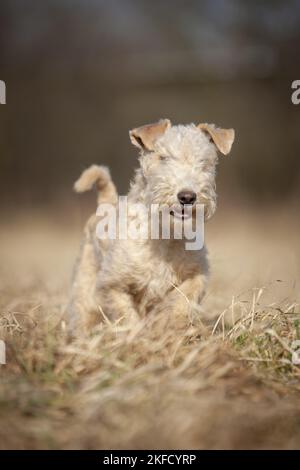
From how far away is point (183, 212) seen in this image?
389cm

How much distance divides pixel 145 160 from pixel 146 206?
31cm

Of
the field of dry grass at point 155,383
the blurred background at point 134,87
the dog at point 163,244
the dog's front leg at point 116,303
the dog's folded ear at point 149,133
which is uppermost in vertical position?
the blurred background at point 134,87

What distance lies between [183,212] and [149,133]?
726mm

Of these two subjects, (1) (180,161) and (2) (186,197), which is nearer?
(2) (186,197)

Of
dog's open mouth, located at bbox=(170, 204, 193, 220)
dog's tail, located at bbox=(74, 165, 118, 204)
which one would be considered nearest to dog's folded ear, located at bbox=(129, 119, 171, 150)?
dog's open mouth, located at bbox=(170, 204, 193, 220)

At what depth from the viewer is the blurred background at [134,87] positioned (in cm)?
1390

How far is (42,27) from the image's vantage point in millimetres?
15453

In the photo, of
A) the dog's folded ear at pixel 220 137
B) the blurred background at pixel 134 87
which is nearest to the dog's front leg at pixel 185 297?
the dog's folded ear at pixel 220 137

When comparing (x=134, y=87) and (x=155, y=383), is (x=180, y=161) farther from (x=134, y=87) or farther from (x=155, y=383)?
(x=134, y=87)

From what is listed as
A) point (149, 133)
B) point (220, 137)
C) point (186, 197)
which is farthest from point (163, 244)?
point (220, 137)

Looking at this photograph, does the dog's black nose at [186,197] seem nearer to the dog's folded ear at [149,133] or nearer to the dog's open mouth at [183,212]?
the dog's open mouth at [183,212]

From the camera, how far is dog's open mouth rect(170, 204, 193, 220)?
3.85 meters

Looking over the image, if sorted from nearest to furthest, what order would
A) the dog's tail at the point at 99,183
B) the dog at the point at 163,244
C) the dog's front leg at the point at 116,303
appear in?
the dog at the point at 163,244, the dog's front leg at the point at 116,303, the dog's tail at the point at 99,183

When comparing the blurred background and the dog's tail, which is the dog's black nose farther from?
the blurred background
